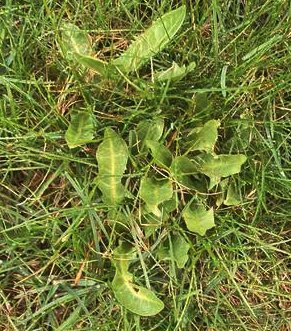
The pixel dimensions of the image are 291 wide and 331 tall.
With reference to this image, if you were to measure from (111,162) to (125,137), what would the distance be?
8 cm

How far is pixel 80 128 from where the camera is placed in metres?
1.46

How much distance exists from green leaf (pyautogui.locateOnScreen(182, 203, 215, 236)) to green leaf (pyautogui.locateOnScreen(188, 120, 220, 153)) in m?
0.13

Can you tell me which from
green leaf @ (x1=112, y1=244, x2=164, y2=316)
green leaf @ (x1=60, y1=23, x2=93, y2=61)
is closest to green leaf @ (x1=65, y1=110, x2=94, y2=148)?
green leaf @ (x1=60, y1=23, x2=93, y2=61)

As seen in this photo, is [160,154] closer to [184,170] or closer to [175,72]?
[184,170]

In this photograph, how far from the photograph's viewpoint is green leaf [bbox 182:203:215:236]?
4.77ft

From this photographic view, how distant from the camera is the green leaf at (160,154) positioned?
1430mm

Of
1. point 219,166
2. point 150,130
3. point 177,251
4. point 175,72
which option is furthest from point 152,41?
point 177,251

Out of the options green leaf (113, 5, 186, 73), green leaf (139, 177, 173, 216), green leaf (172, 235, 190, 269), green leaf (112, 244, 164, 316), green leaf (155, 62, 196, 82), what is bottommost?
green leaf (112, 244, 164, 316)

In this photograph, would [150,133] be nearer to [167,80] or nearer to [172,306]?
[167,80]

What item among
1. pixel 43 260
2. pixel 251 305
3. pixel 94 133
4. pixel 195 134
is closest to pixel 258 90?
pixel 195 134

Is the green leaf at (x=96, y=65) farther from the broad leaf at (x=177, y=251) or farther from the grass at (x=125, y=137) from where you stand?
the broad leaf at (x=177, y=251)

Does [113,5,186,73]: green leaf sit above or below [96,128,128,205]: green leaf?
above

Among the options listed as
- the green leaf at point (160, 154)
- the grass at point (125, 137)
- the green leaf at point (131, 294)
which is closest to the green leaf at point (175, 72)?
the grass at point (125, 137)

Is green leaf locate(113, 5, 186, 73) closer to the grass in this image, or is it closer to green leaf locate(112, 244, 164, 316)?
the grass
